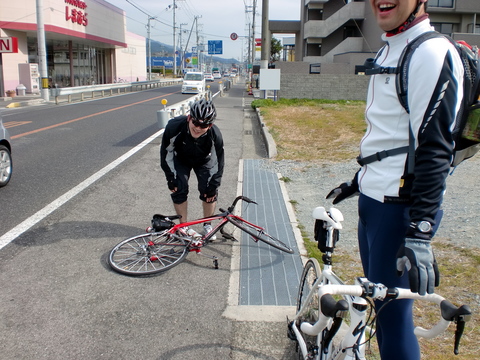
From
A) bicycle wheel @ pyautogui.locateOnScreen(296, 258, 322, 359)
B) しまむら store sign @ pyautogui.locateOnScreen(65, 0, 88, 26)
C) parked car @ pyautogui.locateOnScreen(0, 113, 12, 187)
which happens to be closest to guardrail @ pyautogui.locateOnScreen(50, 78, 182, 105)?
しまむら store sign @ pyautogui.locateOnScreen(65, 0, 88, 26)

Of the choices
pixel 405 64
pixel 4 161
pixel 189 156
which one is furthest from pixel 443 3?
pixel 405 64

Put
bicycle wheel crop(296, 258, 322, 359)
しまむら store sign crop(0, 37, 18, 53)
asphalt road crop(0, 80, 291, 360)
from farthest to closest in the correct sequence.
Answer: しまむら store sign crop(0, 37, 18, 53)
asphalt road crop(0, 80, 291, 360)
bicycle wheel crop(296, 258, 322, 359)

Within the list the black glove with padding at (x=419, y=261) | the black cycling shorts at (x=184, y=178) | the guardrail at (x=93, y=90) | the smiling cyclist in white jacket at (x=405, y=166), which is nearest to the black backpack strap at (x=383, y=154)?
the smiling cyclist in white jacket at (x=405, y=166)

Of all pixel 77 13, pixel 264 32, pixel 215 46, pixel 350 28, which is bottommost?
pixel 264 32

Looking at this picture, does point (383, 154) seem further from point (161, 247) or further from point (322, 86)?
point (322, 86)

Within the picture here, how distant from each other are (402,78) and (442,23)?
35.1 m

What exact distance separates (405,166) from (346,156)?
811 cm

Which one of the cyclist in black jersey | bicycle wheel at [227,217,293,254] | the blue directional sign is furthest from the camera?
the blue directional sign

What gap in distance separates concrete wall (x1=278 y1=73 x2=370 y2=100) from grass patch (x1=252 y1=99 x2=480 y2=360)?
→ 2.29 feet

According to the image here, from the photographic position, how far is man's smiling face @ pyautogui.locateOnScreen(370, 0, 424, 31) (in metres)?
1.96

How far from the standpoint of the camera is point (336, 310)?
5.96 ft

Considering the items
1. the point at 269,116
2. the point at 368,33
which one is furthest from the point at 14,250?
the point at 368,33

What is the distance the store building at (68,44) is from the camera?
3002 cm

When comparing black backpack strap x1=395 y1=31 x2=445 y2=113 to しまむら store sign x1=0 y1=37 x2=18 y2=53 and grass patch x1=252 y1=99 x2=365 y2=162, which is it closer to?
grass patch x1=252 y1=99 x2=365 y2=162
